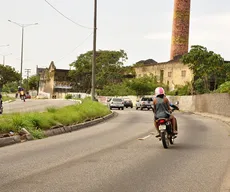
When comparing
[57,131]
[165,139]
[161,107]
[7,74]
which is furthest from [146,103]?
[7,74]

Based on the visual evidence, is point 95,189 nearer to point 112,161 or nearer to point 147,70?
point 112,161

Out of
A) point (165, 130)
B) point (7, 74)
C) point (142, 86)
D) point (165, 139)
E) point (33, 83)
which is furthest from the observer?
point (33, 83)

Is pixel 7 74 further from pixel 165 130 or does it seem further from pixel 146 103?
pixel 165 130

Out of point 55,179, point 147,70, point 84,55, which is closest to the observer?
point 55,179

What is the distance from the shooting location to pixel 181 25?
305ft

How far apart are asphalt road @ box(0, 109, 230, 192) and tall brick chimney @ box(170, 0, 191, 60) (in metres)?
79.5

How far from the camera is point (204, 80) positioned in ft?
213

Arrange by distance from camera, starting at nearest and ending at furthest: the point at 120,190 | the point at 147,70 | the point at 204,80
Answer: the point at 120,190, the point at 204,80, the point at 147,70

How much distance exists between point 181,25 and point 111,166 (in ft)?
280

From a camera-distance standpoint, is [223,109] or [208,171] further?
[223,109]

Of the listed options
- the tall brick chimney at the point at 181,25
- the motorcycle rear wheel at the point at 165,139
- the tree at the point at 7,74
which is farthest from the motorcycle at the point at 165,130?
the tree at the point at 7,74

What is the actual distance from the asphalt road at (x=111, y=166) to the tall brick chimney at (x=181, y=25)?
79.5 metres

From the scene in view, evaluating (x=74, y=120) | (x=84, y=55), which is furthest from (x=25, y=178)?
(x=84, y=55)

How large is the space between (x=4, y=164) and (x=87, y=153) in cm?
263
